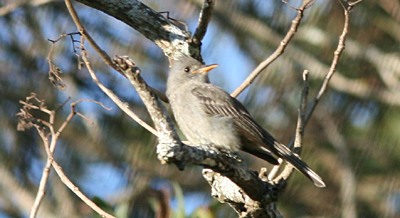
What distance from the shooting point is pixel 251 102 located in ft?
22.3

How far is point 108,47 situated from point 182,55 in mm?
3089

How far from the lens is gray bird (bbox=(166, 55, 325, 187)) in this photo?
384cm

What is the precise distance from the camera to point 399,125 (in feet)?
21.7

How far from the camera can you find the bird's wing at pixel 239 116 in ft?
12.5

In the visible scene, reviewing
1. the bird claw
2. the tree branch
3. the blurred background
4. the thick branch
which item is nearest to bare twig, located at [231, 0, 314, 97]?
the thick branch

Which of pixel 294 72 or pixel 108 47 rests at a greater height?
pixel 294 72

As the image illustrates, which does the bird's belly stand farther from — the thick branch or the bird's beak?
the thick branch

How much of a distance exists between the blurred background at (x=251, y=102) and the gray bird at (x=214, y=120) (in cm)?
247

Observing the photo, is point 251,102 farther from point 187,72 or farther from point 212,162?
point 212,162

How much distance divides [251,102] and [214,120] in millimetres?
2870

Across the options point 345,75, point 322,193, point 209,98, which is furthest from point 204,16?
point 322,193

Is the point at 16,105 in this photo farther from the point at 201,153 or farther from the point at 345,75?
the point at 201,153

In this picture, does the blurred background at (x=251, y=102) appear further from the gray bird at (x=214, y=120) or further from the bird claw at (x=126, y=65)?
the bird claw at (x=126, y=65)

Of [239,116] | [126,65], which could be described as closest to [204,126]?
[239,116]
